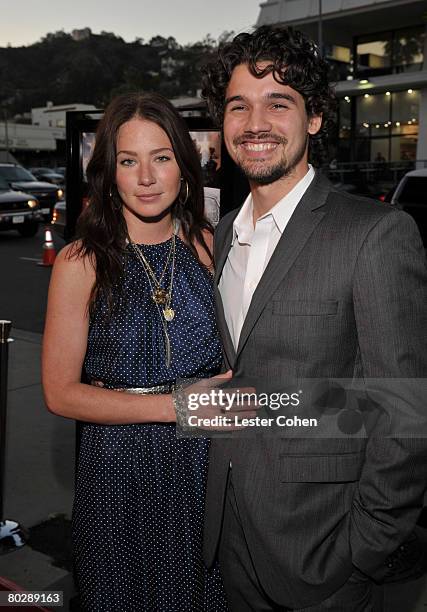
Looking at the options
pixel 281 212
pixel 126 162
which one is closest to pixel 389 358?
pixel 281 212

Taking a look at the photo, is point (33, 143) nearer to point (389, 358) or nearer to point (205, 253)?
point (205, 253)

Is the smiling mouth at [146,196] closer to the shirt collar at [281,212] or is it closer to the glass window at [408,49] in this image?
the shirt collar at [281,212]

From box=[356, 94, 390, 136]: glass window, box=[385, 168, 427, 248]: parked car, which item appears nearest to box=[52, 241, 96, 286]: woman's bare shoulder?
box=[385, 168, 427, 248]: parked car

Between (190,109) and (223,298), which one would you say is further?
(190,109)

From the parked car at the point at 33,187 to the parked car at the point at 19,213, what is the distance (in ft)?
6.49

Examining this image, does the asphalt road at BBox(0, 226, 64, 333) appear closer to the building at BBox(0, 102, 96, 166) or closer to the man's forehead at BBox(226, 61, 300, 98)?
the man's forehead at BBox(226, 61, 300, 98)

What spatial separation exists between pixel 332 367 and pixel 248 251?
1.73 ft

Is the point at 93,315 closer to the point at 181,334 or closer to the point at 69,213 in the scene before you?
the point at 181,334

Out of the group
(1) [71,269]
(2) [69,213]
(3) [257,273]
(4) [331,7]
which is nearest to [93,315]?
(1) [71,269]

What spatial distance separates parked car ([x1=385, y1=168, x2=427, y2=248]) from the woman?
8.92 meters

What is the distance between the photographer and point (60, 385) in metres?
2.05

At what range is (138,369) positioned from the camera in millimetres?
2121

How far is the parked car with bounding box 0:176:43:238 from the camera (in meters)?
17.2

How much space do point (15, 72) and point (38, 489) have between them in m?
170
